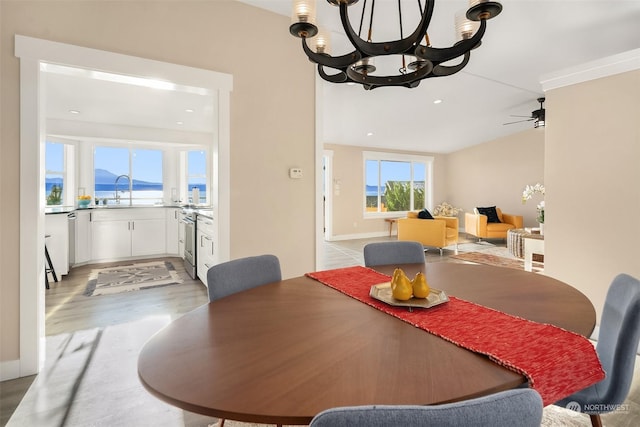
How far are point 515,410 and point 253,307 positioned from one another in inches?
36.3

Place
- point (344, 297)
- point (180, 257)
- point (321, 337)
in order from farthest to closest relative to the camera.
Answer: point (180, 257), point (344, 297), point (321, 337)

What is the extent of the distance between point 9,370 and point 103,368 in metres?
0.52

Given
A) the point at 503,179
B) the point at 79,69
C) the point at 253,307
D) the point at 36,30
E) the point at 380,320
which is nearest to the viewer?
the point at 380,320

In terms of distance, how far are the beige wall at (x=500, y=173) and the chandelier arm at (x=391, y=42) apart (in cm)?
789

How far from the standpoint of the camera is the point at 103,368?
211cm

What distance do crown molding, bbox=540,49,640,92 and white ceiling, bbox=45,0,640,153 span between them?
31cm

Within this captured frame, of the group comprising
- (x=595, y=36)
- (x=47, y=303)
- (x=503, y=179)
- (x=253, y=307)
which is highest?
(x=595, y=36)

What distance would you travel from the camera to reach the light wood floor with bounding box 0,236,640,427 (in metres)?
1.66

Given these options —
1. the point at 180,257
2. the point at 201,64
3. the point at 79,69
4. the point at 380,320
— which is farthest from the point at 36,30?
the point at 180,257

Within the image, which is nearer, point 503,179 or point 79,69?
point 79,69

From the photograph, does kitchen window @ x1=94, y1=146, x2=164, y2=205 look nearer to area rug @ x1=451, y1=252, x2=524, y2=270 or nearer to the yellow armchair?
area rug @ x1=451, y1=252, x2=524, y2=270

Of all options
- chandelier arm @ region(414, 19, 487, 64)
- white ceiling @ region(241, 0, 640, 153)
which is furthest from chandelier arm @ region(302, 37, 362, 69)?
white ceiling @ region(241, 0, 640, 153)

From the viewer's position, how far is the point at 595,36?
3.20 metres

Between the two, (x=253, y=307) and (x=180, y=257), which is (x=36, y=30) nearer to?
(x=253, y=307)
